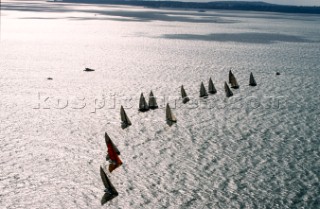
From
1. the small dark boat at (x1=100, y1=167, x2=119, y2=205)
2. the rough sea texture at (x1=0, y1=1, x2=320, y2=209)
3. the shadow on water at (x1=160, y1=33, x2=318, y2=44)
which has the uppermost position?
the small dark boat at (x1=100, y1=167, x2=119, y2=205)

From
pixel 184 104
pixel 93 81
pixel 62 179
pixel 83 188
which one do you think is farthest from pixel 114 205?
pixel 93 81

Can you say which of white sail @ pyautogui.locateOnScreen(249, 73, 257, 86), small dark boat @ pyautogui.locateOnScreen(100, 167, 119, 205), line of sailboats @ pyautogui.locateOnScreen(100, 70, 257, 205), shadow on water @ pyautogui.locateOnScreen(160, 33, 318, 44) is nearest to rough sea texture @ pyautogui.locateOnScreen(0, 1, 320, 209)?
small dark boat @ pyautogui.locateOnScreen(100, 167, 119, 205)

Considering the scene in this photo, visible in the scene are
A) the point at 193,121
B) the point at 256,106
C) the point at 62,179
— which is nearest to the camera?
the point at 62,179

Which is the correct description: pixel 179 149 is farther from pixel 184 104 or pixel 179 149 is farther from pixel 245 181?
pixel 184 104

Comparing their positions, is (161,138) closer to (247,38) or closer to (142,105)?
(142,105)

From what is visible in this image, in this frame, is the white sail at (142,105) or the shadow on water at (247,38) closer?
the white sail at (142,105)

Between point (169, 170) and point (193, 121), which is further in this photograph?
point (193, 121)

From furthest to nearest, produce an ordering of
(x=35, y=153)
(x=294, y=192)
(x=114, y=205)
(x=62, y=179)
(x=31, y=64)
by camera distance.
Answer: (x=31, y=64), (x=35, y=153), (x=62, y=179), (x=294, y=192), (x=114, y=205)

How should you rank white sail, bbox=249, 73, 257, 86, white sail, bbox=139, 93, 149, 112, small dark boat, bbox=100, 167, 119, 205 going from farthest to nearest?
white sail, bbox=249, 73, 257, 86
white sail, bbox=139, 93, 149, 112
small dark boat, bbox=100, 167, 119, 205

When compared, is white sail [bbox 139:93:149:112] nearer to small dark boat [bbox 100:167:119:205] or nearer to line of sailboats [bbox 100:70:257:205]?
line of sailboats [bbox 100:70:257:205]

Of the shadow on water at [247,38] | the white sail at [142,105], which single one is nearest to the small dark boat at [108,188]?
the white sail at [142,105]

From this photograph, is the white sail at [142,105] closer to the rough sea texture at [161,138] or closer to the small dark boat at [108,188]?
the rough sea texture at [161,138]
